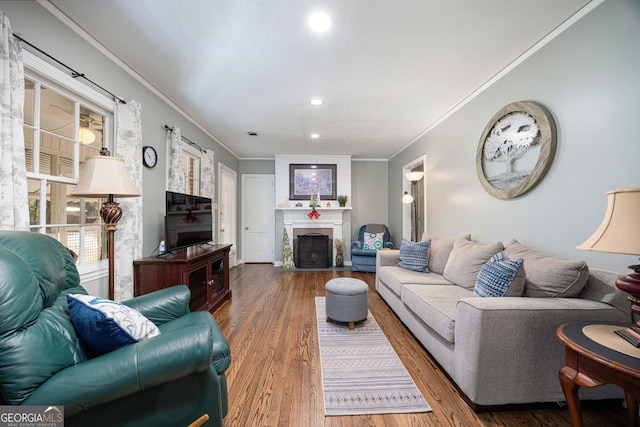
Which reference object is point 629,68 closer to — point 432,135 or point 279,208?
point 432,135

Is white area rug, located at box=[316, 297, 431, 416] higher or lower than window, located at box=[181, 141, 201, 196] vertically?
lower

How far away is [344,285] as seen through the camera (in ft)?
8.92

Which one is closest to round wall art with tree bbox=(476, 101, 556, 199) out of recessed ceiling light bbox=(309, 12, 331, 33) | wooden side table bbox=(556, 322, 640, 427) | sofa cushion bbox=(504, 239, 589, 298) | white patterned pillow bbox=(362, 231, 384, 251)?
sofa cushion bbox=(504, 239, 589, 298)

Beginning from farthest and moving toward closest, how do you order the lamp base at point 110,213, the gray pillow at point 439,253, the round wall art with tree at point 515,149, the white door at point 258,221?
1. the white door at point 258,221
2. the gray pillow at point 439,253
3. the round wall art with tree at point 515,149
4. the lamp base at point 110,213

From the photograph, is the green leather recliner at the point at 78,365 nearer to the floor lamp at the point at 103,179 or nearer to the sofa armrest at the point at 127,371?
the sofa armrest at the point at 127,371

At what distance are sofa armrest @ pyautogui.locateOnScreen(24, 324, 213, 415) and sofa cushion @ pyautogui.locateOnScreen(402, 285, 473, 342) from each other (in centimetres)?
156

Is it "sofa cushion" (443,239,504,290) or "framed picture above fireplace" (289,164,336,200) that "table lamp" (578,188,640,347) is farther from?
"framed picture above fireplace" (289,164,336,200)

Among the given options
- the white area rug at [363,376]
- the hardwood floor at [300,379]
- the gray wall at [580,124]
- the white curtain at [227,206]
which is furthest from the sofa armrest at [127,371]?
the white curtain at [227,206]

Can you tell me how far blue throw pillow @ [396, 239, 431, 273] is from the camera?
3221mm

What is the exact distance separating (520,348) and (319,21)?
2.56m

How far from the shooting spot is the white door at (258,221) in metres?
6.26

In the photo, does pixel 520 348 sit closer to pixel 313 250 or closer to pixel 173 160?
pixel 173 160

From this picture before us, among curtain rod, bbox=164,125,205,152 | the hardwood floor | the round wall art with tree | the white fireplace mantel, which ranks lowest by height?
the hardwood floor

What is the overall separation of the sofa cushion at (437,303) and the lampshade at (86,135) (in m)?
3.21
